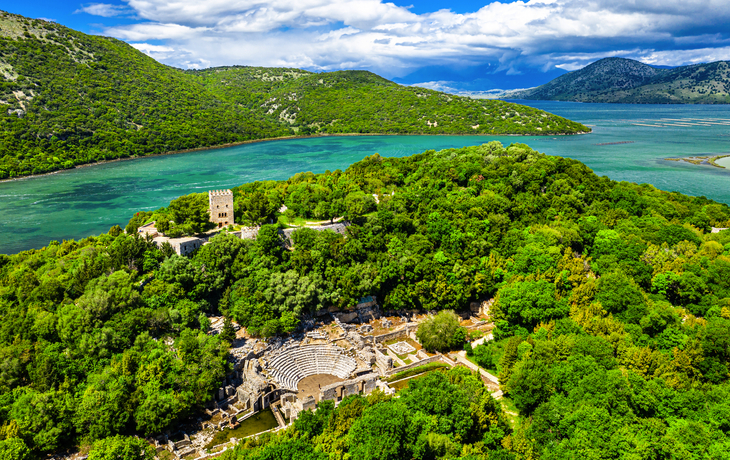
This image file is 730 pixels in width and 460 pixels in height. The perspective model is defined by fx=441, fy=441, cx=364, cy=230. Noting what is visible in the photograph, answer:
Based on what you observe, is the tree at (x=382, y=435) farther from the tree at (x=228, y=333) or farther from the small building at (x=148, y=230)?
the small building at (x=148, y=230)

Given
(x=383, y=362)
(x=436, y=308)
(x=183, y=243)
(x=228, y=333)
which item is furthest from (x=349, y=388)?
(x=183, y=243)

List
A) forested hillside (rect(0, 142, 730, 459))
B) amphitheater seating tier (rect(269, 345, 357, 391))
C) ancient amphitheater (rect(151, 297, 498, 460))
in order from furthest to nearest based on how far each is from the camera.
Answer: amphitheater seating tier (rect(269, 345, 357, 391)) < ancient amphitheater (rect(151, 297, 498, 460)) < forested hillside (rect(0, 142, 730, 459))

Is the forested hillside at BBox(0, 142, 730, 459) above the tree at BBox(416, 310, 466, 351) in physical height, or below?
above

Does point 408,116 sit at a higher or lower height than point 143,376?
higher

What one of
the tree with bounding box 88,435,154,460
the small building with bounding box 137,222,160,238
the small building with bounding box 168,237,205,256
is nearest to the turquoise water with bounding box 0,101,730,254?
the small building with bounding box 137,222,160,238

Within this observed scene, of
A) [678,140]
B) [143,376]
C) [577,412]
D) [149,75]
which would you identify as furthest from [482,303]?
[149,75]

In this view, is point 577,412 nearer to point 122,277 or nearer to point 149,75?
point 122,277

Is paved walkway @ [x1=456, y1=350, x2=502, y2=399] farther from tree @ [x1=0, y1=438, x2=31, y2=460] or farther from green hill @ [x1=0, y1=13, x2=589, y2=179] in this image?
green hill @ [x1=0, y1=13, x2=589, y2=179]

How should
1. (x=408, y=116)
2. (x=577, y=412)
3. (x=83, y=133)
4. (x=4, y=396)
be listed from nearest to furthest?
(x=577, y=412) < (x=4, y=396) < (x=83, y=133) < (x=408, y=116)
